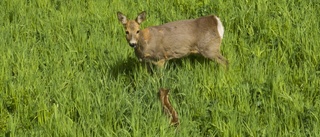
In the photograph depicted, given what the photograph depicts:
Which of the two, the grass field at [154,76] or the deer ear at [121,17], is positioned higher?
the deer ear at [121,17]

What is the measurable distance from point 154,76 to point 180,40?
2.67ft

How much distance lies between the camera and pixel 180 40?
21.9 ft

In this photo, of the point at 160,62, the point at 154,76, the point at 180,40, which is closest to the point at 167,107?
the point at 154,76

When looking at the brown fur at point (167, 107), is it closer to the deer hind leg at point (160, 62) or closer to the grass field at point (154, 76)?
the grass field at point (154, 76)

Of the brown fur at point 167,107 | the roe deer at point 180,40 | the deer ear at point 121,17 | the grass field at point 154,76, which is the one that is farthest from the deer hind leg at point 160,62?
the brown fur at point 167,107

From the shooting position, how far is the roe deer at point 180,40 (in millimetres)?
6547

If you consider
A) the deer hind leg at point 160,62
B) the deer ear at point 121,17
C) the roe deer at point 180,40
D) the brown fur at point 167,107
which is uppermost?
the deer ear at point 121,17

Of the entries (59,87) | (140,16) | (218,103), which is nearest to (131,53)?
(140,16)

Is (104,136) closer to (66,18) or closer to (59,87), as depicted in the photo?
(59,87)

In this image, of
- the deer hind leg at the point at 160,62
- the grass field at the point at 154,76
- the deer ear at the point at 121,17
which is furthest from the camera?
the deer hind leg at the point at 160,62

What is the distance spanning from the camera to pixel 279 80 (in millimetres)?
5500

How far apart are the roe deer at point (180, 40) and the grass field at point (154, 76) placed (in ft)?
0.44

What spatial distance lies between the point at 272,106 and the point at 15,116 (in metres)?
2.21

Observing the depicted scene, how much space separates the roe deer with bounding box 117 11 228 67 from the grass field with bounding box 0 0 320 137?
13cm
